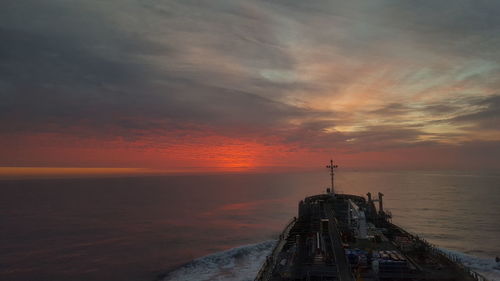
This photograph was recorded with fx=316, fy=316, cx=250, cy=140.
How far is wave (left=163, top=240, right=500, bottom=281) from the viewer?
46.8 metres

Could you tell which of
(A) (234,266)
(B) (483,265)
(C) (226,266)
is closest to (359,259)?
(A) (234,266)

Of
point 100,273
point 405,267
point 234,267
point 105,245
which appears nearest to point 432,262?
point 405,267

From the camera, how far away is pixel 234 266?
173 ft

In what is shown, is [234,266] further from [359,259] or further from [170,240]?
[359,259]

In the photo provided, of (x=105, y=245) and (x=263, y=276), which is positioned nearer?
(x=263, y=276)

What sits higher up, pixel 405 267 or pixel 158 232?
pixel 405 267

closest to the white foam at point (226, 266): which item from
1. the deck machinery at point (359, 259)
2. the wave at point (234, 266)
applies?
the wave at point (234, 266)

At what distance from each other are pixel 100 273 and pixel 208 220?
51005 millimetres

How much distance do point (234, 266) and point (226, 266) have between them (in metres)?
1.37

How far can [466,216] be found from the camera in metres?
97.8

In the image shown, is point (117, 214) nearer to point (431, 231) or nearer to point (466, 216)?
point (431, 231)

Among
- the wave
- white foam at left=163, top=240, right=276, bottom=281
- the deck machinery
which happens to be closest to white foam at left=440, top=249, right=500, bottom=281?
the wave

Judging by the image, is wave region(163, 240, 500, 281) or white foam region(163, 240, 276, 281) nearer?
wave region(163, 240, 500, 281)

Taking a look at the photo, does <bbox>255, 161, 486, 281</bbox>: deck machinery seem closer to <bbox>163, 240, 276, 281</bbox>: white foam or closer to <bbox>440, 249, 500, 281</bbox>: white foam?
<bbox>163, 240, 276, 281</bbox>: white foam
